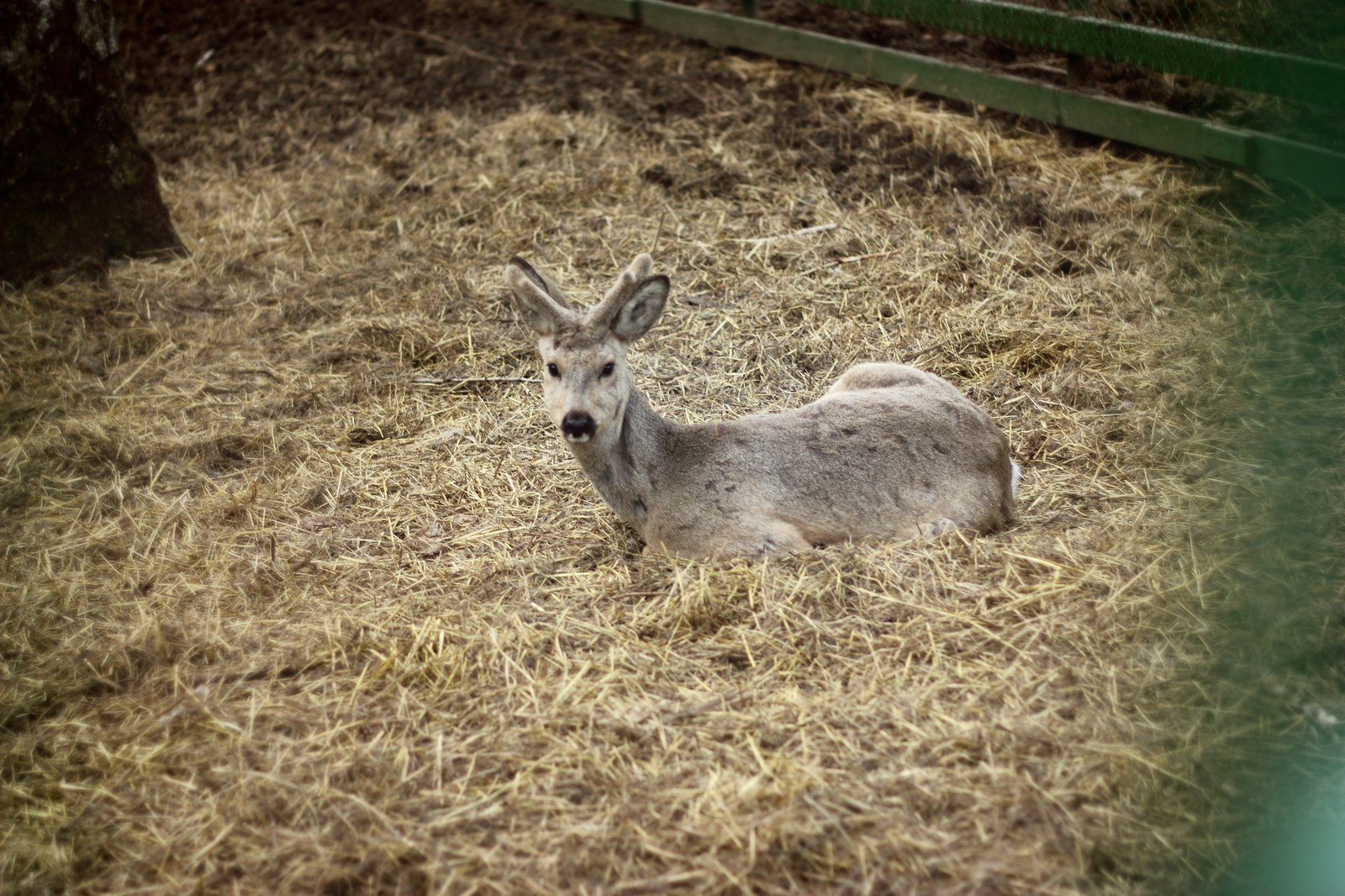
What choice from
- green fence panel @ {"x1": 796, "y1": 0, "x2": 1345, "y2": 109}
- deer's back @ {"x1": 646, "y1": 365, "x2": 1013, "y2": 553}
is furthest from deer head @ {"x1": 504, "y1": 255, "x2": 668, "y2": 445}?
green fence panel @ {"x1": 796, "y1": 0, "x2": 1345, "y2": 109}

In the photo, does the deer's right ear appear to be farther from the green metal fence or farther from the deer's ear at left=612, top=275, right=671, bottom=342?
the green metal fence

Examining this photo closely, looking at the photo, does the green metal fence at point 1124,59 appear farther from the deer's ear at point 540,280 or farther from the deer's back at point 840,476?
the deer's ear at point 540,280

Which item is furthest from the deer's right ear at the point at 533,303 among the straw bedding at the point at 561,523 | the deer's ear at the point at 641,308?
the straw bedding at the point at 561,523

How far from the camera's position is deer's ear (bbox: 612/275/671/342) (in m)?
5.15

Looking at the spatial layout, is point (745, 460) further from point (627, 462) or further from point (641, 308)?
point (641, 308)

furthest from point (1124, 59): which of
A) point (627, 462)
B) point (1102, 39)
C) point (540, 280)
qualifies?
point (627, 462)

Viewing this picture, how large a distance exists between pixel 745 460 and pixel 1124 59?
15.2 ft

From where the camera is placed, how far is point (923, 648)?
4480mm

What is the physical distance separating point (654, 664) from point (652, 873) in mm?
1034

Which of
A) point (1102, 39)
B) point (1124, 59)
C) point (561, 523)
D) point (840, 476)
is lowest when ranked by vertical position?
point (561, 523)

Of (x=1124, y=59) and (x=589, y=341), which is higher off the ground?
(x=1124, y=59)

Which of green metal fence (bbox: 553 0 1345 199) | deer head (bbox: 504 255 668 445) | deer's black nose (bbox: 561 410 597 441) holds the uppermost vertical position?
green metal fence (bbox: 553 0 1345 199)

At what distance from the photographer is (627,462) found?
17.4ft

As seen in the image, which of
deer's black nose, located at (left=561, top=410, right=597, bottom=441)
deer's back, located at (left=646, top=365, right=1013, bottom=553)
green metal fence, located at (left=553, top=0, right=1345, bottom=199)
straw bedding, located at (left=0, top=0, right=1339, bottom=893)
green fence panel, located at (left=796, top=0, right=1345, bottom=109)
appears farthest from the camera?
green fence panel, located at (left=796, top=0, right=1345, bottom=109)
